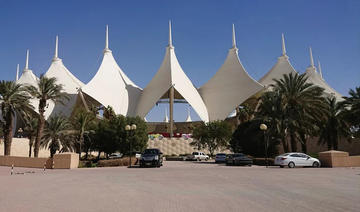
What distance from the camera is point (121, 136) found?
106 feet

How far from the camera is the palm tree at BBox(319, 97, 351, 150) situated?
31.4 meters

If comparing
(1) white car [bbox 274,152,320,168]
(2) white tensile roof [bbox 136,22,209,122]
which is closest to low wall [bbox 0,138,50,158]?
(2) white tensile roof [bbox 136,22,209,122]

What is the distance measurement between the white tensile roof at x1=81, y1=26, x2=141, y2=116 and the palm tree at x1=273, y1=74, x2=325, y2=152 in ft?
151

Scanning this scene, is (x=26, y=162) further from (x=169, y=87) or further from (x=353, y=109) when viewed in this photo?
(x=169, y=87)

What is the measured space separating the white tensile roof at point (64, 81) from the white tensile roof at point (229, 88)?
31.0m

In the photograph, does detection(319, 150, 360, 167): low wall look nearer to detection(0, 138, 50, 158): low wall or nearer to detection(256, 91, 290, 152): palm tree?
detection(256, 91, 290, 152): palm tree

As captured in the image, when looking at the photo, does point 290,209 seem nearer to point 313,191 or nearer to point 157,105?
point 313,191

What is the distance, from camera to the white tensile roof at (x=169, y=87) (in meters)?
65.2

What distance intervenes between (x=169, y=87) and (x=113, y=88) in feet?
49.1

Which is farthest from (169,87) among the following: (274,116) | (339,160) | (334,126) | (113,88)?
(339,160)

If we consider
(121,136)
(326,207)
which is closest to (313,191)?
(326,207)

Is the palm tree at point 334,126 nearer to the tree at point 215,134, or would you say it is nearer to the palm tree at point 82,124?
the tree at point 215,134

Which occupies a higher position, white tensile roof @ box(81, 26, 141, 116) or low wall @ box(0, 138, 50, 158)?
white tensile roof @ box(81, 26, 141, 116)

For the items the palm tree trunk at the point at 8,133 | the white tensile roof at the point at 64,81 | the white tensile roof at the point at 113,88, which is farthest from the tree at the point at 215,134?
the white tensile roof at the point at 64,81
